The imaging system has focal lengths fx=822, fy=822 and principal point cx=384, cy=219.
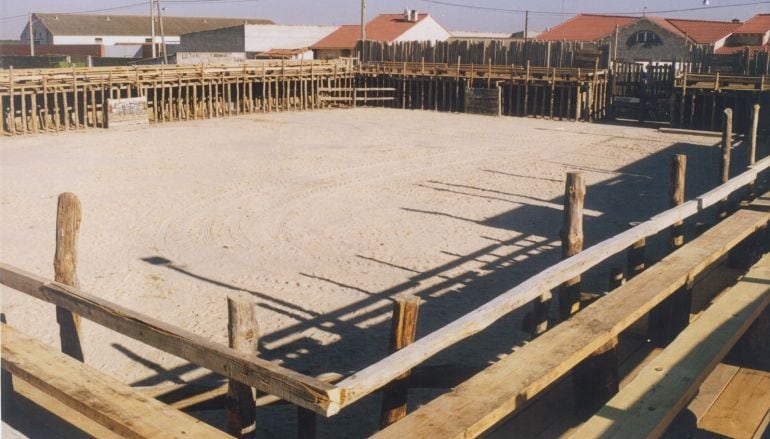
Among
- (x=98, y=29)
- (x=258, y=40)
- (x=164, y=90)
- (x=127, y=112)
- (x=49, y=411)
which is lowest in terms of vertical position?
(x=49, y=411)

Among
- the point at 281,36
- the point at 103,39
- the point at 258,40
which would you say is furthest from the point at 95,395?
the point at 103,39

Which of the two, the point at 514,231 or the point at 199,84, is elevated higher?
the point at 199,84

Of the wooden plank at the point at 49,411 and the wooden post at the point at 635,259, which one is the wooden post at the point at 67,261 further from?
the wooden post at the point at 635,259

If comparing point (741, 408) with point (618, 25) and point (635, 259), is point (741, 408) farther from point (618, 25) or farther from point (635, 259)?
point (618, 25)

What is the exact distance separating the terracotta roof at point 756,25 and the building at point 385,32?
815 inches

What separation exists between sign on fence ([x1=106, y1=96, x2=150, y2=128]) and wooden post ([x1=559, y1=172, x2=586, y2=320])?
74.6 feet

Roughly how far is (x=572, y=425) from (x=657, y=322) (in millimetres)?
2125

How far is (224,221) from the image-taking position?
14.8 m

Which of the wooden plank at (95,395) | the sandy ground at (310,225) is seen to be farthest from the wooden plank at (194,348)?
the sandy ground at (310,225)

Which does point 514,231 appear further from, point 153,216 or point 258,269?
point 153,216

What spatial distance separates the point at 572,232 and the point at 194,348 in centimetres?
508

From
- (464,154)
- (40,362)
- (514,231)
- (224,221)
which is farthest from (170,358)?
(464,154)

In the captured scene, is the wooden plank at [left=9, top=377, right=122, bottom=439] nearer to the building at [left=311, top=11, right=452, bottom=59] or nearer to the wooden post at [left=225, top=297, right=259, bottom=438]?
the wooden post at [left=225, top=297, right=259, bottom=438]

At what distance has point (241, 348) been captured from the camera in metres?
5.49
